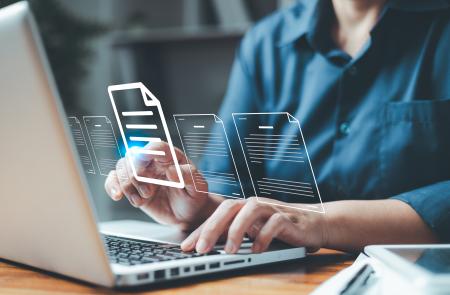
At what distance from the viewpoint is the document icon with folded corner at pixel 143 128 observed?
2.41ft

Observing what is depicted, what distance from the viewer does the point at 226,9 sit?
7.75 ft

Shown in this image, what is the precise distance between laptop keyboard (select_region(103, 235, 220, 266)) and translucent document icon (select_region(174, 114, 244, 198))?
92mm

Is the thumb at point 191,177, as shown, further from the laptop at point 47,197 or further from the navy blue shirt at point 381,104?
the navy blue shirt at point 381,104

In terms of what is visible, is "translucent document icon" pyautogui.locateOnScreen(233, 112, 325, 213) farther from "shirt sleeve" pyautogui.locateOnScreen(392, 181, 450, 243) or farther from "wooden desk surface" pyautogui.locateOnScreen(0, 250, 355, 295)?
"shirt sleeve" pyautogui.locateOnScreen(392, 181, 450, 243)

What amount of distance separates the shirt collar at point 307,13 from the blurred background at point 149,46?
76 centimetres

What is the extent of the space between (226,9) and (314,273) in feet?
6.00

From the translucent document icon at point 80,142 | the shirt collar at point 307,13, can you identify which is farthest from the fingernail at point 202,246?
the shirt collar at point 307,13

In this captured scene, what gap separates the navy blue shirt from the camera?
116cm

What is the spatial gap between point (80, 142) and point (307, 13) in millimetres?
756

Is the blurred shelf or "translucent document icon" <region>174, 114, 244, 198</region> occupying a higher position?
"translucent document icon" <region>174, 114, 244, 198</region>

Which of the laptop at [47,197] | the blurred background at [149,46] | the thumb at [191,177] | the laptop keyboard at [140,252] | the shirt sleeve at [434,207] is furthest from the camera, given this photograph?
the blurred background at [149,46]

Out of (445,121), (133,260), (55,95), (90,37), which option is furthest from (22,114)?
(90,37)

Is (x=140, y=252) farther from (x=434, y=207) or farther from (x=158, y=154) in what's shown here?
(x=434, y=207)

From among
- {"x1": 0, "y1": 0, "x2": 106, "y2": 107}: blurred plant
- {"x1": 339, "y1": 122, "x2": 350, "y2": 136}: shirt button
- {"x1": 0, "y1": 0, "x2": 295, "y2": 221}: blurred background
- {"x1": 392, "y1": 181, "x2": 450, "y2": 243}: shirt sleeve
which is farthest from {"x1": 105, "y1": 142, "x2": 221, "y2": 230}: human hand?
{"x1": 0, "y1": 0, "x2": 106, "y2": 107}: blurred plant
